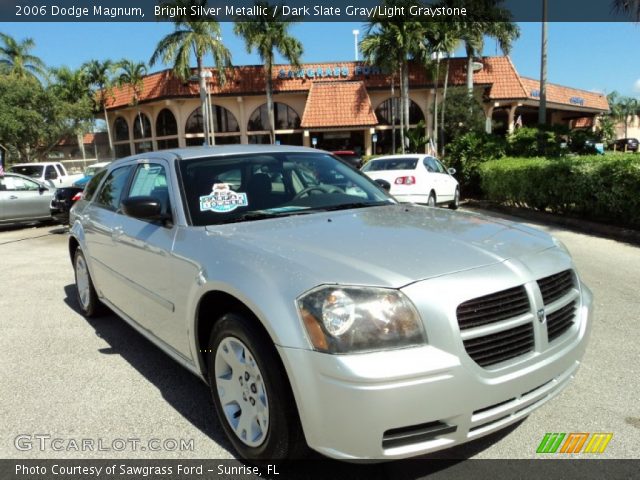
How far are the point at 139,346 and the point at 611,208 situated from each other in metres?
8.77

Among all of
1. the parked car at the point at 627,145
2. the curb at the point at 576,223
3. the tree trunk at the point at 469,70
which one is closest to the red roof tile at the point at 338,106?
the tree trunk at the point at 469,70

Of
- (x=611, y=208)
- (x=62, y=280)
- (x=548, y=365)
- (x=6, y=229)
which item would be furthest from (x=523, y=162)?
(x=6, y=229)

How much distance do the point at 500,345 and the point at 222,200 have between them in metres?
1.94

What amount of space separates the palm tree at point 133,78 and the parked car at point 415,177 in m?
30.5

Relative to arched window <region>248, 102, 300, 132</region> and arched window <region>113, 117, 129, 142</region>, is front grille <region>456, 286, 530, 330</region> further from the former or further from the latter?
arched window <region>113, 117, 129, 142</region>

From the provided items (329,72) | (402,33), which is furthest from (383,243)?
(329,72)

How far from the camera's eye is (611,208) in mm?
9688

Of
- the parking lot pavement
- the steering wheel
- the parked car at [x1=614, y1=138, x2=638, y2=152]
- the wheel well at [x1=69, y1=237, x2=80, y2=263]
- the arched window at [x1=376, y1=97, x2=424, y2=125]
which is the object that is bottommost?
the parked car at [x1=614, y1=138, x2=638, y2=152]

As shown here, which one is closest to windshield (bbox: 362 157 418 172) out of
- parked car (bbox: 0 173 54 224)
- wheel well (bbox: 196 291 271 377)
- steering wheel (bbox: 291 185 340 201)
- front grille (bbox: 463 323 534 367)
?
parked car (bbox: 0 173 54 224)

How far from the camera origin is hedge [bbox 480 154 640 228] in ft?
30.5

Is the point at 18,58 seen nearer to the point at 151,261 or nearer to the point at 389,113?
the point at 389,113

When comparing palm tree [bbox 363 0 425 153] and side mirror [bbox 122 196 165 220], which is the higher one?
palm tree [bbox 363 0 425 153]

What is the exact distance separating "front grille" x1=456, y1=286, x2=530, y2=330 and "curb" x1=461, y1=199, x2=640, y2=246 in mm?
7515

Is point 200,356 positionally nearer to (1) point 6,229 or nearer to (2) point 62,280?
(2) point 62,280
